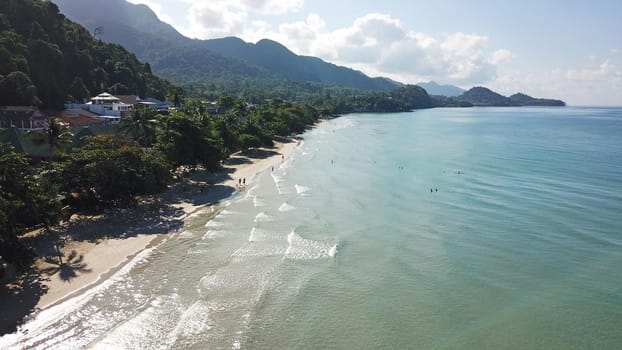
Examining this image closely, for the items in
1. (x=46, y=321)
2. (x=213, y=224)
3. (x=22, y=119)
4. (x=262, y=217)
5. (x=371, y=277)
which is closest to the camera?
(x=46, y=321)

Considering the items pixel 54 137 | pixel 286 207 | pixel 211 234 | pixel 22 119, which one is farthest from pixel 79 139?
pixel 286 207

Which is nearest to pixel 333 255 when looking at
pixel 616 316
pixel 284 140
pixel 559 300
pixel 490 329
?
pixel 490 329

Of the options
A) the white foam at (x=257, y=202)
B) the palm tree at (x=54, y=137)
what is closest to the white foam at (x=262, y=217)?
the white foam at (x=257, y=202)

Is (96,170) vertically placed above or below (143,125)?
below

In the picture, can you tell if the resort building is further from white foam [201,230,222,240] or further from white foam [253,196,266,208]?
white foam [201,230,222,240]

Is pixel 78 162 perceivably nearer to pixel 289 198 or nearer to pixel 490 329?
pixel 289 198

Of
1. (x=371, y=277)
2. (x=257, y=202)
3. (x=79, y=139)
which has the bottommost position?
(x=371, y=277)

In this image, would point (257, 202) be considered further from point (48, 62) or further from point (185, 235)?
point (48, 62)
